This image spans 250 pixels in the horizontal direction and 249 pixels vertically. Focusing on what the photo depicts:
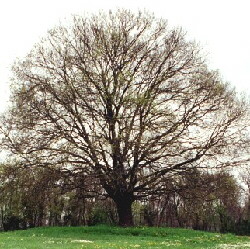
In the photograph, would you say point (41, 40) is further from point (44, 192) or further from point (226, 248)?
point (226, 248)

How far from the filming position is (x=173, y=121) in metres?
30.6

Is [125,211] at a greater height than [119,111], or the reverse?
[119,111]

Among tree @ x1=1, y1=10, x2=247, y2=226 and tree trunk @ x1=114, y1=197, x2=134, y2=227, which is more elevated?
tree @ x1=1, y1=10, x2=247, y2=226

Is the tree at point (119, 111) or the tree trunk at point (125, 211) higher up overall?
the tree at point (119, 111)

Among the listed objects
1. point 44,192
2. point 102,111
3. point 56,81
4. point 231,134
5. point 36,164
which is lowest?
point 44,192

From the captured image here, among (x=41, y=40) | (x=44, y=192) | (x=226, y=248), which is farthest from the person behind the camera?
(x=41, y=40)

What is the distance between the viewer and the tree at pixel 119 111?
3031 centimetres

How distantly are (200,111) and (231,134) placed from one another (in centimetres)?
300

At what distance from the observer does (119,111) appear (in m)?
31.8

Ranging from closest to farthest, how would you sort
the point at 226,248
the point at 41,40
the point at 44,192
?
1. the point at 226,248
2. the point at 44,192
3. the point at 41,40

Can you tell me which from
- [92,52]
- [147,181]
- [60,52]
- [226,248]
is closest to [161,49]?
[92,52]

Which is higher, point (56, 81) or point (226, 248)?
point (56, 81)

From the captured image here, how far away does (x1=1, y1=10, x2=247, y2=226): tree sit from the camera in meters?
30.3

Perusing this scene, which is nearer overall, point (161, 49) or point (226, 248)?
point (226, 248)
